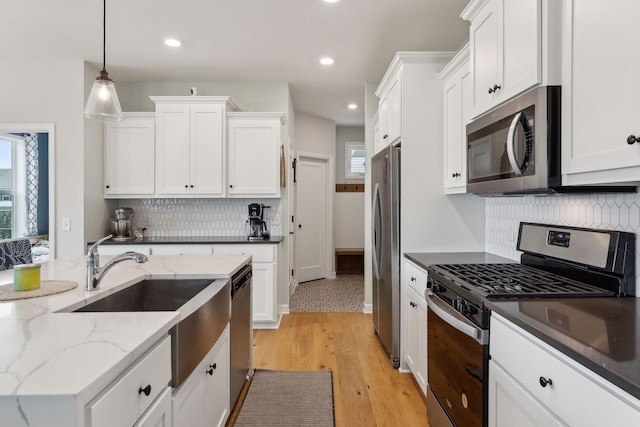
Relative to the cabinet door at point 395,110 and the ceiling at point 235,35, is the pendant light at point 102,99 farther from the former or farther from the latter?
the cabinet door at point 395,110

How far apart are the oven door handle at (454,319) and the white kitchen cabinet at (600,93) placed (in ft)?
2.16

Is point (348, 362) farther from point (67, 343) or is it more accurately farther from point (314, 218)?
point (314, 218)

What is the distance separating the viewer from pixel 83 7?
2562 millimetres

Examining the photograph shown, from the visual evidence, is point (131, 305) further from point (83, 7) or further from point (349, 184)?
point (349, 184)

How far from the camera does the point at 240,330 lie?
2.24m

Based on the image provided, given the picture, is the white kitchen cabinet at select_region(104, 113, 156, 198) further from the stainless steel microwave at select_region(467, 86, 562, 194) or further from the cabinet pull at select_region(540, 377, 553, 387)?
the cabinet pull at select_region(540, 377, 553, 387)

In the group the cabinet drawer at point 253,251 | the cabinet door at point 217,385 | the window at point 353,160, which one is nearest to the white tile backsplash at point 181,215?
the cabinet drawer at point 253,251

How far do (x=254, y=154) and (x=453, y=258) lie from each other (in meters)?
2.34

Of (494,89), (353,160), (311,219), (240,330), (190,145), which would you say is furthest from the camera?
(353,160)

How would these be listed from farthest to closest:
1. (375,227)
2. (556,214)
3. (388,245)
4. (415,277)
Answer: (375,227), (388,245), (415,277), (556,214)

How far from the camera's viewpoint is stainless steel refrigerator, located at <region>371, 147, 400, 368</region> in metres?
2.66

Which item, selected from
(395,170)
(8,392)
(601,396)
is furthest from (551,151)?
(8,392)

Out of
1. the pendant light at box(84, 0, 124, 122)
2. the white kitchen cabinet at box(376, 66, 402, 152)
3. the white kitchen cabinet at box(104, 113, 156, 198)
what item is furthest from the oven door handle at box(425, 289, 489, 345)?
the white kitchen cabinet at box(104, 113, 156, 198)

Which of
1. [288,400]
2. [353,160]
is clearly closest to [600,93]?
[288,400]
